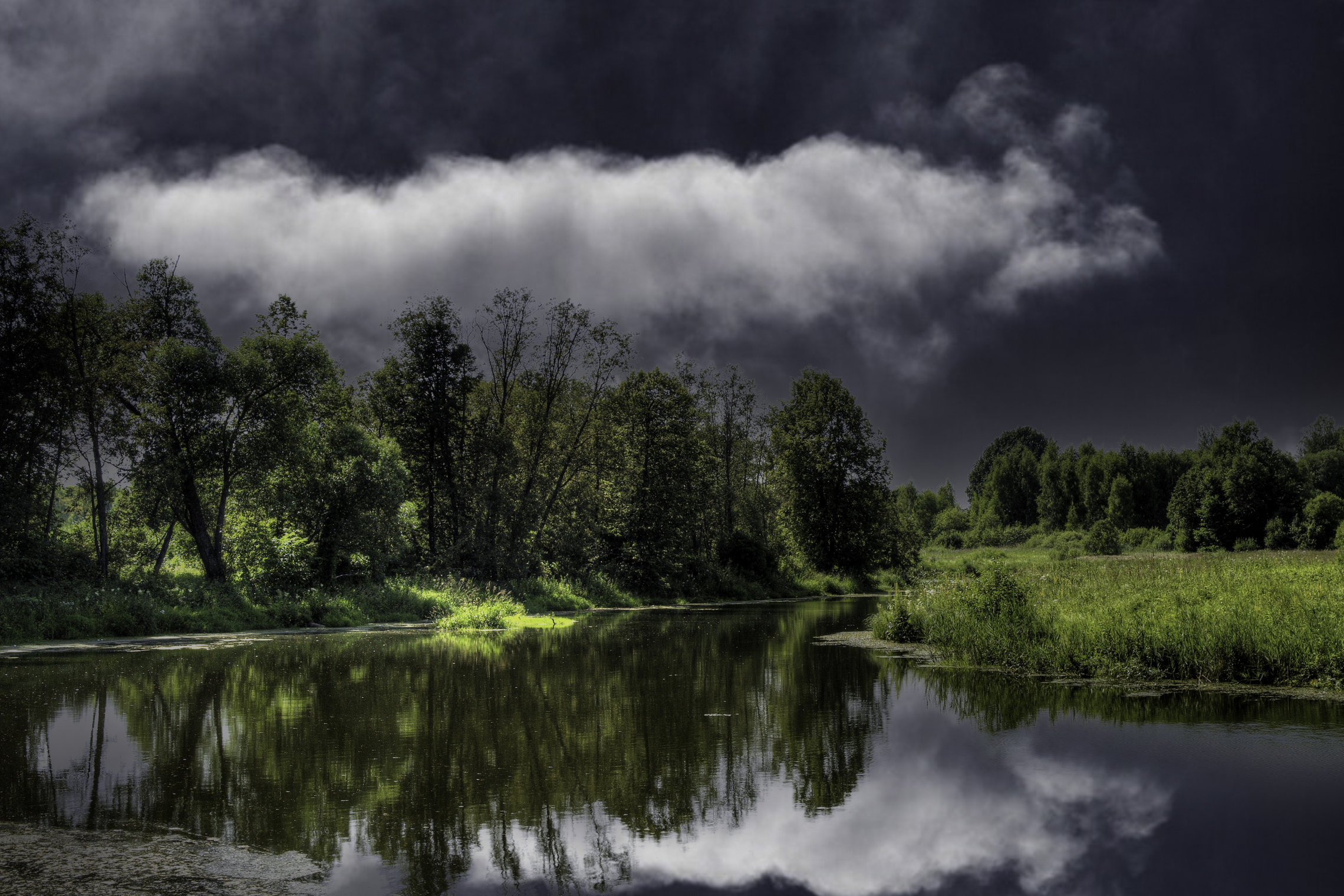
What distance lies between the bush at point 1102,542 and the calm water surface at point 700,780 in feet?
223

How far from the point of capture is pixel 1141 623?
13.6m

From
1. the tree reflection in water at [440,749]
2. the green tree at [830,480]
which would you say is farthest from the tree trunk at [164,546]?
the green tree at [830,480]

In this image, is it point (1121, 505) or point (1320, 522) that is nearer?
point (1320, 522)

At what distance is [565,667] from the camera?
15.7 m

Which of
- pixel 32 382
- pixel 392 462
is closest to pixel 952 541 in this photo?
pixel 392 462

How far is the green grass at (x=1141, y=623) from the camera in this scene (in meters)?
12.0

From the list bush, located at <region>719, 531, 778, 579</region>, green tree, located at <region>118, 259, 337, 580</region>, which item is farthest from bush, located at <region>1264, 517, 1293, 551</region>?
green tree, located at <region>118, 259, 337, 580</region>

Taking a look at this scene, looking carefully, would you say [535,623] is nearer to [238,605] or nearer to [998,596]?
[238,605]

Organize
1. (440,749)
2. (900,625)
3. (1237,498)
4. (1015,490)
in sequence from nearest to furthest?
(440,749), (900,625), (1237,498), (1015,490)

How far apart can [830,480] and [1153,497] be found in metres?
61.9

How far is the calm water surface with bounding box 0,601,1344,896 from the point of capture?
18.7 feet

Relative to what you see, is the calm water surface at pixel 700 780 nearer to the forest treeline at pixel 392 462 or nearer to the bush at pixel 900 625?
the bush at pixel 900 625

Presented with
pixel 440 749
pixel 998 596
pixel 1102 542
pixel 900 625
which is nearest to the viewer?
pixel 440 749

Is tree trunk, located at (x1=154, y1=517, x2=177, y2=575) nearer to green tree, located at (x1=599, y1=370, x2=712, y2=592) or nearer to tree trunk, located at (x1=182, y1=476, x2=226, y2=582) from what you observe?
tree trunk, located at (x1=182, y1=476, x2=226, y2=582)
